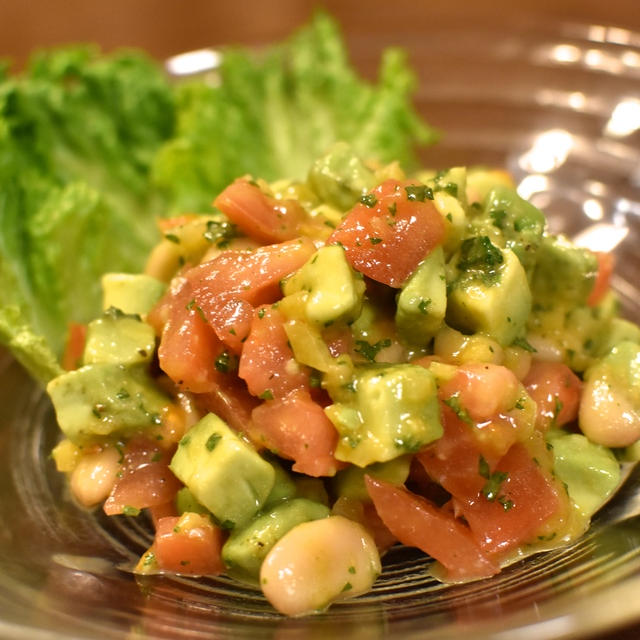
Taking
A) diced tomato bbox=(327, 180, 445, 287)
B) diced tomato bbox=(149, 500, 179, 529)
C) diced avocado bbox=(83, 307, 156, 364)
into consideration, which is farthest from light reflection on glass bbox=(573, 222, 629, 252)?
diced tomato bbox=(149, 500, 179, 529)

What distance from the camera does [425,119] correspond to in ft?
11.4

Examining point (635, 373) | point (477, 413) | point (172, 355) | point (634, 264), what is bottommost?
point (634, 264)

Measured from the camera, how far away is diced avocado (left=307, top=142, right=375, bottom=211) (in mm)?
2084

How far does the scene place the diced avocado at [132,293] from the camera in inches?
83.8

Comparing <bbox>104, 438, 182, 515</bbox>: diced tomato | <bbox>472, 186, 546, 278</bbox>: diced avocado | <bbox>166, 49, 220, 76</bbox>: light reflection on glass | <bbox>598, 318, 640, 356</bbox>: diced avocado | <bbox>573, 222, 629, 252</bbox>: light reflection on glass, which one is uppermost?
<bbox>166, 49, 220, 76</bbox>: light reflection on glass

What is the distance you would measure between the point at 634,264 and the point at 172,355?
1.70 m

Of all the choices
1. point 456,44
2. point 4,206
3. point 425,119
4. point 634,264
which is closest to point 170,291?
point 4,206

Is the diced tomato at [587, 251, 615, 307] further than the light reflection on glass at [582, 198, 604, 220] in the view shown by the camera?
No

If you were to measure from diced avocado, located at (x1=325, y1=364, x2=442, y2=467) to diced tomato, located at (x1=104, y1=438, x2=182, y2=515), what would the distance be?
0.45m

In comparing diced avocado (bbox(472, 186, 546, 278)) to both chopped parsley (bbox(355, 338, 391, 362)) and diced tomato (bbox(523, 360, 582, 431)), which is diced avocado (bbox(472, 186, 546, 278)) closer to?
diced tomato (bbox(523, 360, 582, 431))

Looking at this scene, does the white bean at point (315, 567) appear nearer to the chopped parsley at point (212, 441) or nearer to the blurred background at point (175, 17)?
the chopped parsley at point (212, 441)

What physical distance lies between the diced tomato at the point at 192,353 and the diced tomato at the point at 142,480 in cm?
18

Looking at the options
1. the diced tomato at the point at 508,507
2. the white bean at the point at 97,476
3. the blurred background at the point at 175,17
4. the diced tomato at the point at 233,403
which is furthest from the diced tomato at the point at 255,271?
the blurred background at the point at 175,17

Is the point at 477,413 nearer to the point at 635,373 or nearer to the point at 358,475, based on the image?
the point at 358,475
